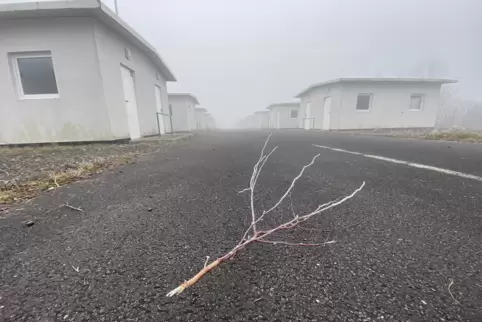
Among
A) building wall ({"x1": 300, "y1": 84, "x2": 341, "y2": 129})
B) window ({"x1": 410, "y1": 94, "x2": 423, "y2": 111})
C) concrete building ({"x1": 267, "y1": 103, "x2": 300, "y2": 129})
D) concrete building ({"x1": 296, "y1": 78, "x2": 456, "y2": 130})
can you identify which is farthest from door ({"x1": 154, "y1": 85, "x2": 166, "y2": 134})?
concrete building ({"x1": 267, "y1": 103, "x2": 300, "y2": 129})

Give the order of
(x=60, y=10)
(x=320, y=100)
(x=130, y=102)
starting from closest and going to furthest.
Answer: (x=60, y=10) → (x=130, y=102) → (x=320, y=100)

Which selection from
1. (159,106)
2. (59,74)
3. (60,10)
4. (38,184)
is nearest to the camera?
(38,184)

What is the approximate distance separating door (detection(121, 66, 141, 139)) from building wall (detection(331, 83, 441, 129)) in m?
11.4

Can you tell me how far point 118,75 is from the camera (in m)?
5.83

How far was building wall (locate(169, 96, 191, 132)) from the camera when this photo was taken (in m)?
16.7

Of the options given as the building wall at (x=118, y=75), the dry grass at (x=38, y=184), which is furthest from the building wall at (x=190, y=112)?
the dry grass at (x=38, y=184)

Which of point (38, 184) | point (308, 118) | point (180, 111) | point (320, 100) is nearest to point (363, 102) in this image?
point (320, 100)

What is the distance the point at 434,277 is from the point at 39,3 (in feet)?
23.9

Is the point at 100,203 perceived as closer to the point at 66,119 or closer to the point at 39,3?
the point at 66,119

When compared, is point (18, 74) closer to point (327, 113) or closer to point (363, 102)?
point (327, 113)

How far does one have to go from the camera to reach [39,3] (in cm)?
448

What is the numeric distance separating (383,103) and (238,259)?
15500mm

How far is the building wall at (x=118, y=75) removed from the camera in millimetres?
5254

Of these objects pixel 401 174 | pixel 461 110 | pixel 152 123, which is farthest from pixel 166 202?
pixel 461 110
